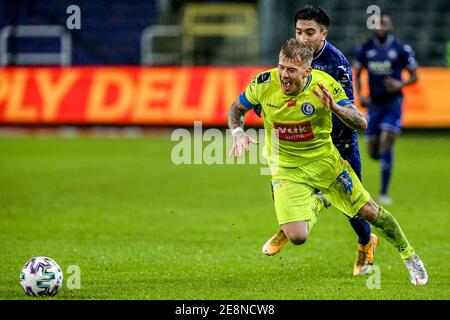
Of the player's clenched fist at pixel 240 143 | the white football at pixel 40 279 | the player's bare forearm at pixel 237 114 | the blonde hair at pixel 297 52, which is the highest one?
the blonde hair at pixel 297 52

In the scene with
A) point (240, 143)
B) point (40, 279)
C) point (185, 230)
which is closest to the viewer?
point (40, 279)

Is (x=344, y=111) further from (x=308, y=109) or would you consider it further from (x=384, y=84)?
(x=384, y=84)

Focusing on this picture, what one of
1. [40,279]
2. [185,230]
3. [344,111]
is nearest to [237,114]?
[344,111]

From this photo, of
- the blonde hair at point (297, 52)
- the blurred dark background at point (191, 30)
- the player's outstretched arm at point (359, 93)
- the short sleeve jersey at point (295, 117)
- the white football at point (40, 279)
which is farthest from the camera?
the blurred dark background at point (191, 30)

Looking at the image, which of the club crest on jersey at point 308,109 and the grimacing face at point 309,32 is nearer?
the club crest on jersey at point 308,109

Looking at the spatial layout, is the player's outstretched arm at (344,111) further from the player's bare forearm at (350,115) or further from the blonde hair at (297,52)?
the blonde hair at (297,52)

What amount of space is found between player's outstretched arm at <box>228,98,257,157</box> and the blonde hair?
76cm

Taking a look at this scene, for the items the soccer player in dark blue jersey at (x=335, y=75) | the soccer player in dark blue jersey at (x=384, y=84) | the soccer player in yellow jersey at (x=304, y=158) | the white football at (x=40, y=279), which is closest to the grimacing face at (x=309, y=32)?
the soccer player in dark blue jersey at (x=335, y=75)

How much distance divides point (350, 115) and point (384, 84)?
7157mm

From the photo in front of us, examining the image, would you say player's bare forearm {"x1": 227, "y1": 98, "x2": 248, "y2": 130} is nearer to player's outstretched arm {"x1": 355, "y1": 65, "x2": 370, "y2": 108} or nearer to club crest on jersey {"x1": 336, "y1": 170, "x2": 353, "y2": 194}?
club crest on jersey {"x1": 336, "y1": 170, "x2": 353, "y2": 194}

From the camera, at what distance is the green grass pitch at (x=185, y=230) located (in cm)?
850

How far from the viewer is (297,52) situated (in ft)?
26.1

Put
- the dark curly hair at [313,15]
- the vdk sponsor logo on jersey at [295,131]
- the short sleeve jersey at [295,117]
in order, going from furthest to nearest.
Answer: the dark curly hair at [313,15] → the vdk sponsor logo on jersey at [295,131] → the short sleeve jersey at [295,117]

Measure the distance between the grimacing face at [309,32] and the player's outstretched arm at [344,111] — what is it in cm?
93
